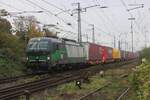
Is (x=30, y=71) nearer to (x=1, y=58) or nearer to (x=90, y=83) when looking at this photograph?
(x=1, y=58)

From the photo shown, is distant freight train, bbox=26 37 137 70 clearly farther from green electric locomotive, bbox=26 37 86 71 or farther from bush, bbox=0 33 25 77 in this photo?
bush, bbox=0 33 25 77

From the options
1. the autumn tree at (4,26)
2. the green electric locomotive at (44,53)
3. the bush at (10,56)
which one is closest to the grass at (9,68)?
the bush at (10,56)

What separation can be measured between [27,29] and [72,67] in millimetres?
26905

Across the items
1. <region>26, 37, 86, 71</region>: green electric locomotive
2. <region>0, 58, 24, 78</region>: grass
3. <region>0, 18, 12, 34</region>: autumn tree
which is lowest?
<region>0, 58, 24, 78</region>: grass

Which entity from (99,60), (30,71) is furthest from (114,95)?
(99,60)

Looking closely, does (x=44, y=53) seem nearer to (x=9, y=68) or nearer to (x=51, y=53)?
(x=51, y=53)

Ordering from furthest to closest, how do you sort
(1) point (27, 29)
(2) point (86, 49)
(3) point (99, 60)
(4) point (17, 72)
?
1. (1) point (27, 29)
2. (3) point (99, 60)
3. (2) point (86, 49)
4. (4) point (17, 72)

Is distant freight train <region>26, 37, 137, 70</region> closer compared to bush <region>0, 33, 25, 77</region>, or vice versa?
distant freight train <region>26, 37, 137, 70</region>

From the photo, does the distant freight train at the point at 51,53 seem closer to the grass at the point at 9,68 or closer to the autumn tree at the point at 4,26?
the grass at the point at 9,68

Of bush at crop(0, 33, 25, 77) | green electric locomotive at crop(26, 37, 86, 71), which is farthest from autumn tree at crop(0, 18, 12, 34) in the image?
green electric locomotive at crop(26, 37, 86, 71)

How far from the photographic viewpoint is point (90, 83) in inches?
1011

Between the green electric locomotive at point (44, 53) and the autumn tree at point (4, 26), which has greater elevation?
the autumn tree at point (4, 26)

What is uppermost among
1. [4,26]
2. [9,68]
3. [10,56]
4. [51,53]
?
[4,26]

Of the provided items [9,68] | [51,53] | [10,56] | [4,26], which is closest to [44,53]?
[51,53]
